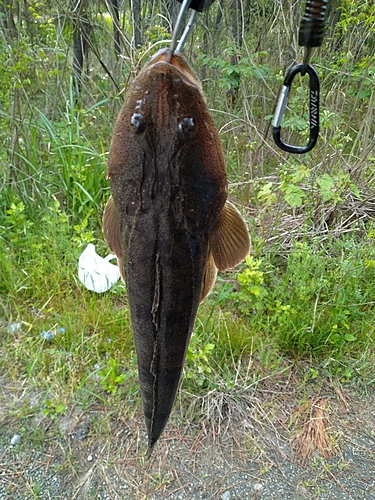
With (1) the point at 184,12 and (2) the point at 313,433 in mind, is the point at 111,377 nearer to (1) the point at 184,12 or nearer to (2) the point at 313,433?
(2) the point at 313,433

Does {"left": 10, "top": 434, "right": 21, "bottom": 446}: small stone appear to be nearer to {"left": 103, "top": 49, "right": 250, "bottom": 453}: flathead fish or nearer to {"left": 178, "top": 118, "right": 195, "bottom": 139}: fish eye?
{"left": 103, "top": 49, "right": 250, "bottom": 453}: flathead fish

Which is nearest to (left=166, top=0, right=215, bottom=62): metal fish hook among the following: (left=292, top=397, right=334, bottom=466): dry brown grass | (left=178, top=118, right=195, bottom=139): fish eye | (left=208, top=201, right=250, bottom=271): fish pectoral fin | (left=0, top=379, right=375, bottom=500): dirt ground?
(left=178, top=118, right=195, bottom=139): fish eye

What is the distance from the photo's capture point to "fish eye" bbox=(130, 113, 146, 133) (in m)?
1.13

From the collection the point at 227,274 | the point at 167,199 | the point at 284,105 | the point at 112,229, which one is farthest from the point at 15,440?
the point at 284,105

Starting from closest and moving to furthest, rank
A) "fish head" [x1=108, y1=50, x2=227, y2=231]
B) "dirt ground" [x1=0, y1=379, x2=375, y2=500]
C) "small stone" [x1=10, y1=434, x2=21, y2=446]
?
"fish head" [x1=108, y1=50, x2=227, y2=231], "dirt ground" [x1=0, y1=379, x2=375, y2=500], "small stone" [x1=10, y1=434, x2=21, y2=446]

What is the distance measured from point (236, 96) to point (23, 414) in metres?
3.88

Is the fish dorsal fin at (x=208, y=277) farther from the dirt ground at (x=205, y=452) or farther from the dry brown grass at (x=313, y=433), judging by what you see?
the dry brown grass at (x=313, y=433)

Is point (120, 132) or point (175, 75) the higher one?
point (175, 75)

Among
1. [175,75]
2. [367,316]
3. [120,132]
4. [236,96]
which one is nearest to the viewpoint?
[175,75]

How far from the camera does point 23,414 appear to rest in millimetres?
2520

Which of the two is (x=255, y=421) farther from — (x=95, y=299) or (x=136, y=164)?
(x=136, y=164)

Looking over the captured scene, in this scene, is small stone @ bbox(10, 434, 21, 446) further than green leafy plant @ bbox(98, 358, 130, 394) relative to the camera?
No

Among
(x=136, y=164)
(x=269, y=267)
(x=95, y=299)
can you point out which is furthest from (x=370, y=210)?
(x=136, y=164)

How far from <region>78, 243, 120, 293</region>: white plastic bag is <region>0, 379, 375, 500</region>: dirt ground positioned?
84 cm
